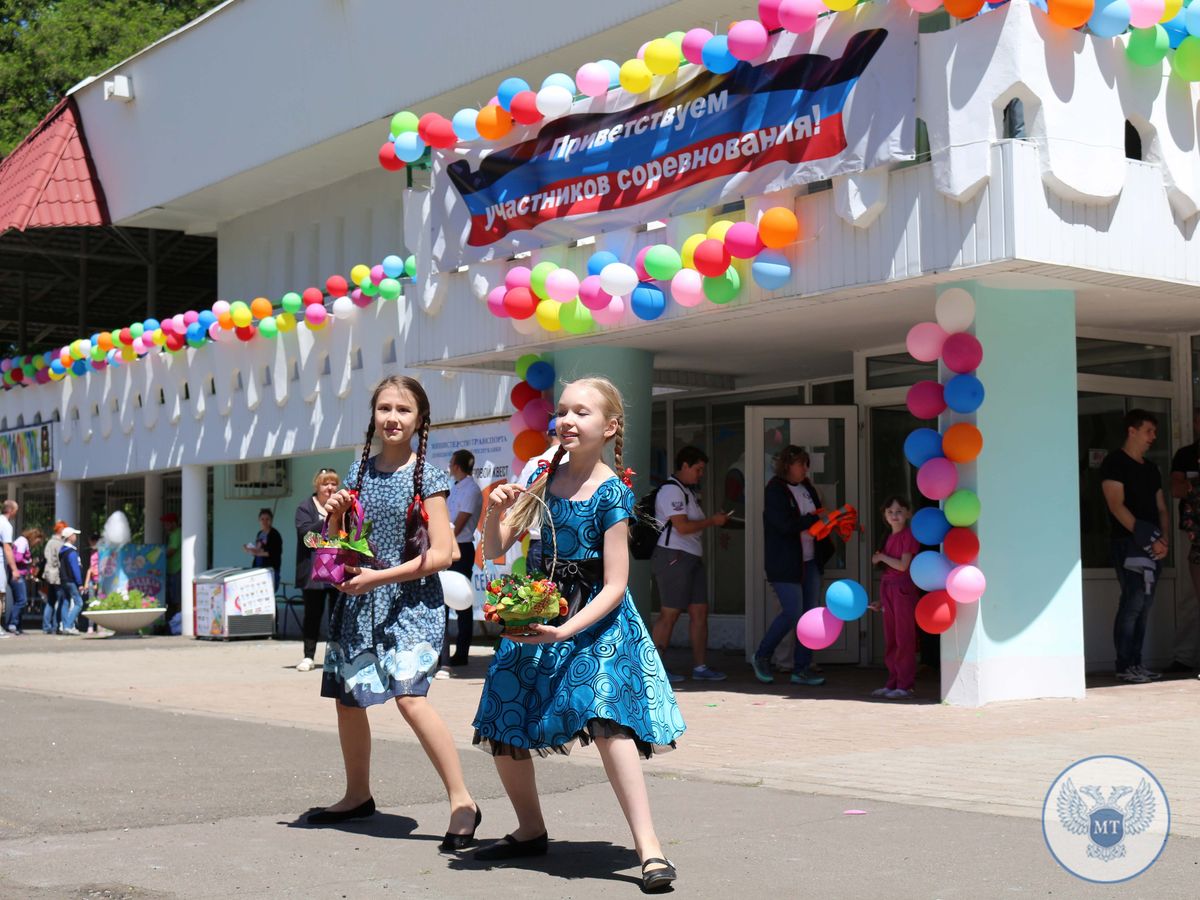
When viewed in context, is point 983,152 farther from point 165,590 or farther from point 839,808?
point 165,590

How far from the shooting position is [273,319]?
20969 mm

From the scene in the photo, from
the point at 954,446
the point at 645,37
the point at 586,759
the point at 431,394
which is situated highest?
the point at 645,37

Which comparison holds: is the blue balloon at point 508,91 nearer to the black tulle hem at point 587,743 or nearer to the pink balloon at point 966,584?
the pink balloon at point 966,584

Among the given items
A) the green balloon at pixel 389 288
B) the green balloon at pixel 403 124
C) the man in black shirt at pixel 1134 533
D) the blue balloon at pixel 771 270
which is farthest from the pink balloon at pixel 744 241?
the green balloon at pixel 389 288

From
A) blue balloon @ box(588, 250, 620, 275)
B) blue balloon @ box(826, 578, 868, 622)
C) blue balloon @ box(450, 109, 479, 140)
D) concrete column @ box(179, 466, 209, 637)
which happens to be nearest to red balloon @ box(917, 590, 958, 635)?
blue balloon @ box(826, 578, 868, 622)

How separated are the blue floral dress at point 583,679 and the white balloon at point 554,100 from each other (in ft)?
26.0

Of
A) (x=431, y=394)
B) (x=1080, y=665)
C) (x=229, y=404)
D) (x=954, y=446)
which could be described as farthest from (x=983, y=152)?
(x=229, y=404)

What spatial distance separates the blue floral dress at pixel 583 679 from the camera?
541 cm

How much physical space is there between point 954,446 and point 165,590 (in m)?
17.1

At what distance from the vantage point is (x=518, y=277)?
43.5 ft

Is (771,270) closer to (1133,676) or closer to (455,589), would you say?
(455,589)

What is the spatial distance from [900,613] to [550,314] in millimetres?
3605

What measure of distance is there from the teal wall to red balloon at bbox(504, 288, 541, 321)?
10.2 metres

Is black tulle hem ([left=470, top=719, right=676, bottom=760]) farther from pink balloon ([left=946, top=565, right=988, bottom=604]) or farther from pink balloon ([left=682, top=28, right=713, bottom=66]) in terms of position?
pink balloon ([left=682, top=28, right=713, bottom=66])
